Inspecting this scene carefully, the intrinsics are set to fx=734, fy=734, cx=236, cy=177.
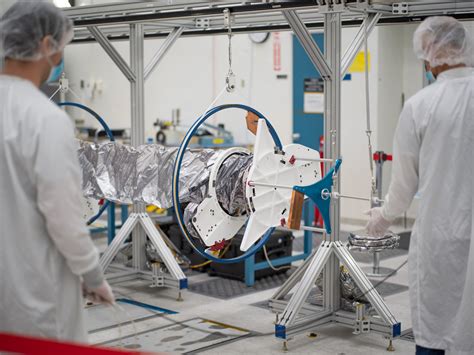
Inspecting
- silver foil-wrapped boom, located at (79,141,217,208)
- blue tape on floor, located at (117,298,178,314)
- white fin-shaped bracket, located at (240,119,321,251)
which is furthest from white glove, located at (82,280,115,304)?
blue tape on floor, located at (117,298,178,314)

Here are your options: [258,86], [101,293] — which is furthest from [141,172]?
[258,86]

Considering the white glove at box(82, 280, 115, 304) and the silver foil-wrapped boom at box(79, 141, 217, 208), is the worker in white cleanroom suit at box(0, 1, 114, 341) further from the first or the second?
the silver foil-wrapped boom at box(79, 141, 217, 208)

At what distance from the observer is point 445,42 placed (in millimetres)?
2717

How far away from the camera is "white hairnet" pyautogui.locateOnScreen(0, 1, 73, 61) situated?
2234 millimetres

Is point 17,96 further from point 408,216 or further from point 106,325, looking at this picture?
point 408,216

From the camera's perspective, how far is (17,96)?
219cm

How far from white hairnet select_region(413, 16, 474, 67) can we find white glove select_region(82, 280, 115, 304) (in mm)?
1455

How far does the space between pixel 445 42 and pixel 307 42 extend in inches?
59.9

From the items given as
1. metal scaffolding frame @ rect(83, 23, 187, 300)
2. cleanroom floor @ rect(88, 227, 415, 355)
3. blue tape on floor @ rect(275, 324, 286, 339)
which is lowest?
cleanroom floor @ rect(88, 227, 415, 355)

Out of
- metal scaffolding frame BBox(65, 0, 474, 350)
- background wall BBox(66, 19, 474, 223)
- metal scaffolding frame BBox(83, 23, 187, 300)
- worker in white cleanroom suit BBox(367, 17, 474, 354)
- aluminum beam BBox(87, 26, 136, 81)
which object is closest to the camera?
worker in white cleanroom suit BBox(367, 17, 474, 354)

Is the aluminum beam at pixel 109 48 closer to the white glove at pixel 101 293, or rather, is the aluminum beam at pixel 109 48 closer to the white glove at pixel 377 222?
the white glove at pixel 377 222

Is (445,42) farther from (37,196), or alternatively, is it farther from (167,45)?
(167,45)

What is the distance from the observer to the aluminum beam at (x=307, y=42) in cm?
410


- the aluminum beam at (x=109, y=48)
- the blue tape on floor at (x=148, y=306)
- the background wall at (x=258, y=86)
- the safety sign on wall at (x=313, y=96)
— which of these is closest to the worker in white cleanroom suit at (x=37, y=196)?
the blue tape on floor at (x=148, y=306)
